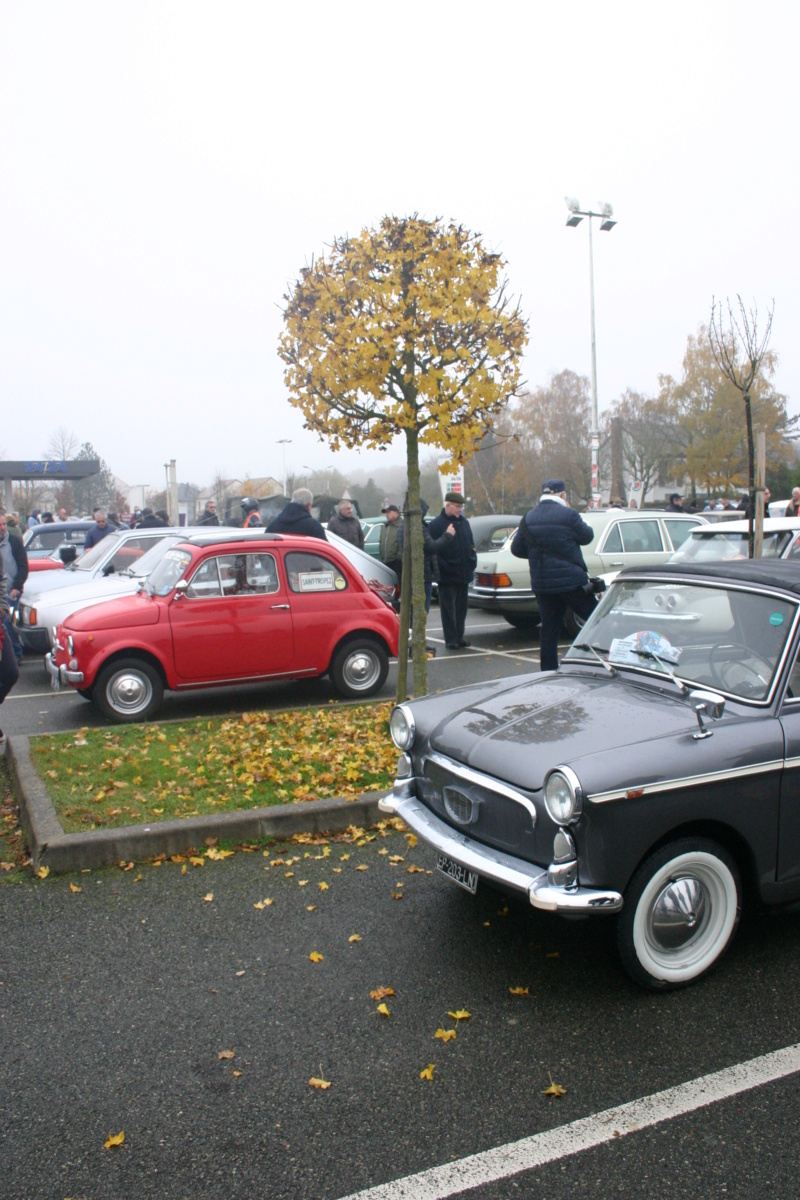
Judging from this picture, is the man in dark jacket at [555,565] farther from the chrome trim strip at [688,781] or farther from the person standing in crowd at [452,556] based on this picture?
the chrome trim strip at [688,781]

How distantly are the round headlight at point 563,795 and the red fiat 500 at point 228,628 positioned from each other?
5574 millimetres

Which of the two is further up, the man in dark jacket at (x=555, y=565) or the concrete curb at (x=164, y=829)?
the man in dark jacket at (x=555, y=565)

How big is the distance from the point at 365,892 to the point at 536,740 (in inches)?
56.7

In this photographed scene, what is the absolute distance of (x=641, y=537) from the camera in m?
13.9

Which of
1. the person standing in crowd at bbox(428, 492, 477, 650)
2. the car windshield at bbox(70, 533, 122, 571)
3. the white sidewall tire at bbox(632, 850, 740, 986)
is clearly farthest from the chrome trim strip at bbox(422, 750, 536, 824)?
the car windshield at bbox(70, 533, 122, 571)

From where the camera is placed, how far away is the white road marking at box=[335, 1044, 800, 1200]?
8.78ft

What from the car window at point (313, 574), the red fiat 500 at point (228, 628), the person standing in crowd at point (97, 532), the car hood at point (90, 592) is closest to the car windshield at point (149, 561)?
the car hood at point (90, 592)

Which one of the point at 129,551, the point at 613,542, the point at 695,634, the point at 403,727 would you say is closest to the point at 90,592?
the point at 129,551

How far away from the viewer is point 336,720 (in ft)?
26.5

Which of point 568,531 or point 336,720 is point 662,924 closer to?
point 336,720

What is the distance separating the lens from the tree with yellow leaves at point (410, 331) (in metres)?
6.63

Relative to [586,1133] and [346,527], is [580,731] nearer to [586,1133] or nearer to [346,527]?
[586,1133]

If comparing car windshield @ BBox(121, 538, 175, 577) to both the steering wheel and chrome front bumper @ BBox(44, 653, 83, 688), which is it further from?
the steering wheel

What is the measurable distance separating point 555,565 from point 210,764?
3540 millimetres
